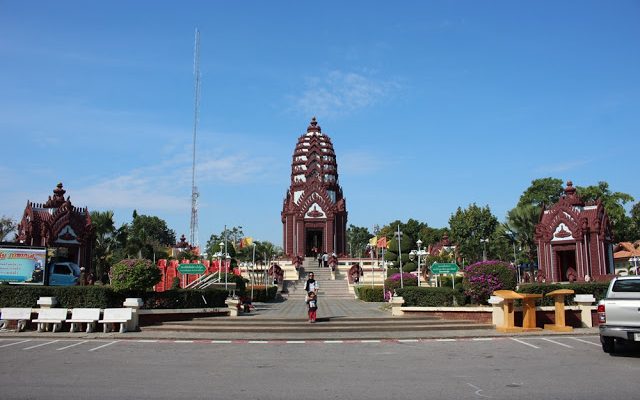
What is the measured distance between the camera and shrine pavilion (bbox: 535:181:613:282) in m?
37.4

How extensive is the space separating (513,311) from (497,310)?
48 centimetres

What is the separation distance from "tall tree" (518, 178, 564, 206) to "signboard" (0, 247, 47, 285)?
5615 centimetres

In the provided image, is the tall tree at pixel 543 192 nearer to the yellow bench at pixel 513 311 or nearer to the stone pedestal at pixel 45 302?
the yellow bench at pixel 513 311

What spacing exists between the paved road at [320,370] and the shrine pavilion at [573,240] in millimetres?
25149

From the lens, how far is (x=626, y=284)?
12.2 m

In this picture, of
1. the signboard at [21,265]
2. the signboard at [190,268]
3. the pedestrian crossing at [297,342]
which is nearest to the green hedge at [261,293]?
the signboard at [190,268]

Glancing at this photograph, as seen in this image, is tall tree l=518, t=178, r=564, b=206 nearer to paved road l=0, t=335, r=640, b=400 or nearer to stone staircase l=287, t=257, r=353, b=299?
stone staircase l=287, t=257, r=353, b=299

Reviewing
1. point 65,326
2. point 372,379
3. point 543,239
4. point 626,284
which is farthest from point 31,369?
point 543,239

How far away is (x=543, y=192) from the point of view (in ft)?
214

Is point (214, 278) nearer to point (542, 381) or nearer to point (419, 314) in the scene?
point (419, 314)

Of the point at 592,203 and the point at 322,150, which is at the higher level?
the point at 322,150

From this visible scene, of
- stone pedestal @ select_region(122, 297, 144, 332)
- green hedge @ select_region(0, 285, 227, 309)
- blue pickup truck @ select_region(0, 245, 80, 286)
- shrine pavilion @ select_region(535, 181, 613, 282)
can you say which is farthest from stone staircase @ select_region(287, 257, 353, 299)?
stone pedestal @ select_region(122, 297, 144, 332)

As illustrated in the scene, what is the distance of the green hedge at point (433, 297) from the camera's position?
19.4m

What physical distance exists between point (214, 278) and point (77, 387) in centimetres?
2704
